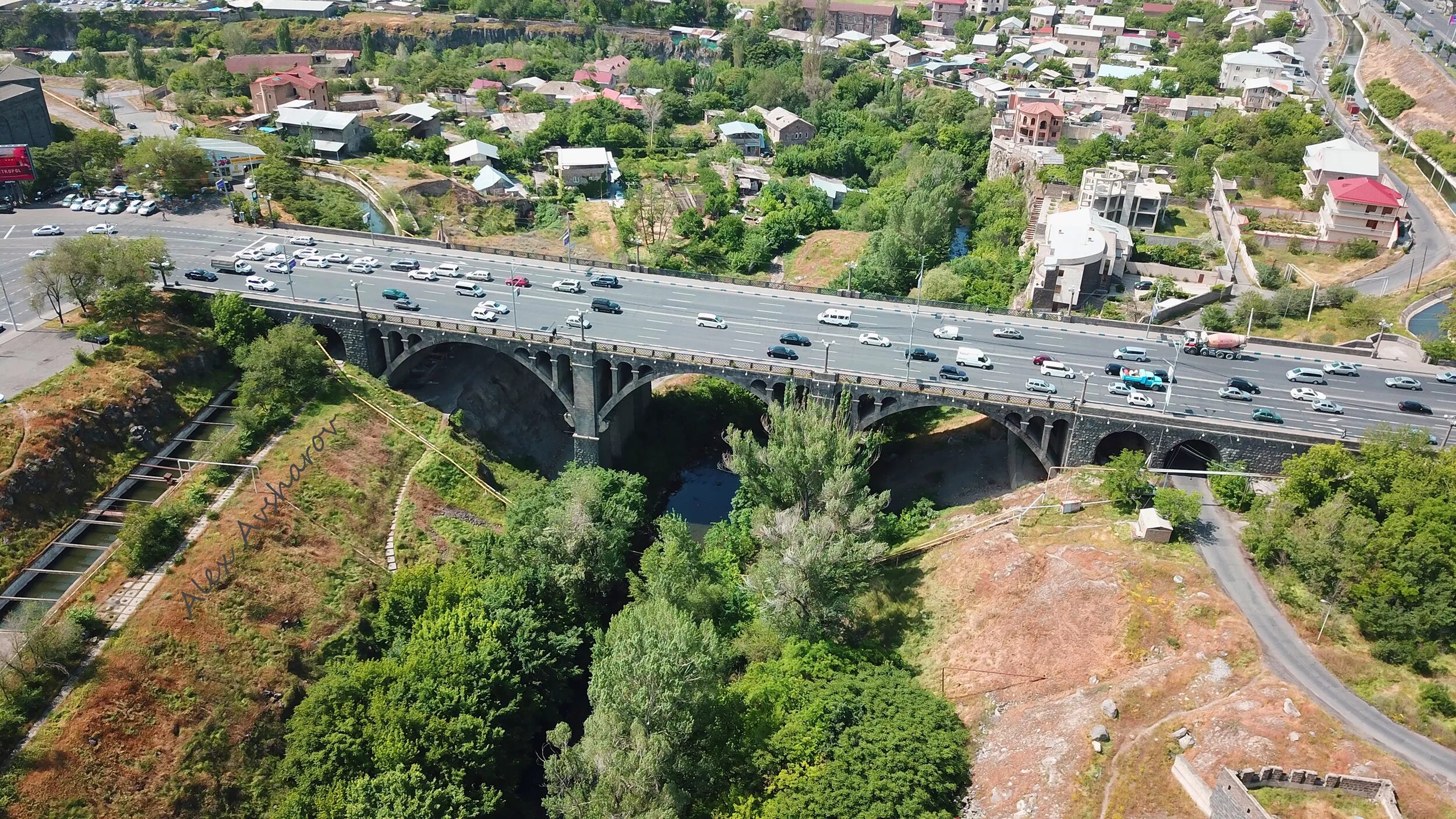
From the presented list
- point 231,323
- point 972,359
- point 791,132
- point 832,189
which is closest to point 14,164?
point 231,323

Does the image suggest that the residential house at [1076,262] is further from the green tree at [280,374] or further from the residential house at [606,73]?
the residential house at [606,73]

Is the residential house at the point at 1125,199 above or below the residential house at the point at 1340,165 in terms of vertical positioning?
below

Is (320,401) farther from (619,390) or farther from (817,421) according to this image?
(817,421)

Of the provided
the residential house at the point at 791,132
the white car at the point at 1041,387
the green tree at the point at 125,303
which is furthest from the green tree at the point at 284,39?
the white car at the point at 1041,387

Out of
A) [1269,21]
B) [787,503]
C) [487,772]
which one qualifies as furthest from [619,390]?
[1269,21]

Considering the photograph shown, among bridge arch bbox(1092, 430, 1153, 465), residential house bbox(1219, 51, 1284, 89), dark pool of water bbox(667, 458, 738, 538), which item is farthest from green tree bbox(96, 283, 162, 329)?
residential house bbox(1219, 51, 1284, 89)

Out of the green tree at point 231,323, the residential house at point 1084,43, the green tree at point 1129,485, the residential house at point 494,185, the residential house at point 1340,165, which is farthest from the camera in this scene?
the residential house at point 1084,43

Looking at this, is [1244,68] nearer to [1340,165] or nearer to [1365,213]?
[1340,165]
